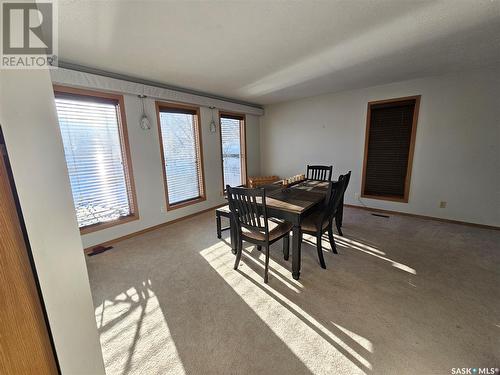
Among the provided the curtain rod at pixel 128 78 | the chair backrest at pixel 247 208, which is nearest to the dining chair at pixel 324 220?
the chair backrest at pixel 247 208

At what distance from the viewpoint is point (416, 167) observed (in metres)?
3.38

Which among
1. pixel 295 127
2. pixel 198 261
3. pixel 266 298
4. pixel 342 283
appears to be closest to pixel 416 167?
pixel 295 127

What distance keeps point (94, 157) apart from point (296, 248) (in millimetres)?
2783

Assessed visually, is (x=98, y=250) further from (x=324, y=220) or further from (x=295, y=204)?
(x=324, y=220)

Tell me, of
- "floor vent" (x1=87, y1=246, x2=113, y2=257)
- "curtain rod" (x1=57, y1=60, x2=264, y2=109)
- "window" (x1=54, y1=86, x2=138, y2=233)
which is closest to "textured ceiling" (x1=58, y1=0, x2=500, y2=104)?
"curtain rod" (x1=57, y1=60, x2=264, y2=109)

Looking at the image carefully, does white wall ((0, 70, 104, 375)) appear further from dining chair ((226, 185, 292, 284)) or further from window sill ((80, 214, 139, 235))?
window sill ((80, 214, 139, 235))

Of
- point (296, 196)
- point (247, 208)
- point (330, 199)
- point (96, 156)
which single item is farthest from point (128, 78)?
point (330, 199)

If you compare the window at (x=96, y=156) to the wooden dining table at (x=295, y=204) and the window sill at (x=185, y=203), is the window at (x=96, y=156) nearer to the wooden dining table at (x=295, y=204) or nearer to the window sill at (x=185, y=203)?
the window sill at (x=185, y=203)

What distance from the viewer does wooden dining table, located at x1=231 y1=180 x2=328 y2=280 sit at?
6.36 ft

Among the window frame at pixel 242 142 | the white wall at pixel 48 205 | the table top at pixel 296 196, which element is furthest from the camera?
the window frame at pixel 242 142

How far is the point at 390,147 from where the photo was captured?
11.8ft

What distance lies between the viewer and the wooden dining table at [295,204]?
194cm

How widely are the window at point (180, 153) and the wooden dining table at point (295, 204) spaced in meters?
1.65

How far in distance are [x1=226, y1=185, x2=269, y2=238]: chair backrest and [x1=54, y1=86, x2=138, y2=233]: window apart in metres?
1.84
